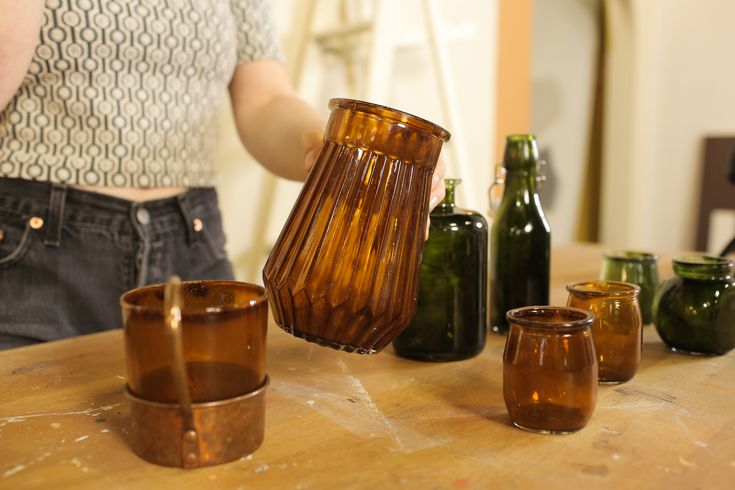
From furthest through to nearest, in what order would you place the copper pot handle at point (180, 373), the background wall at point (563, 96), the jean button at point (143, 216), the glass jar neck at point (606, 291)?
the background wall at point (563, 96), the jean button at point (143, 216), the glass jar neck at point (606, 291), the copper pot handle at point (180, 373)

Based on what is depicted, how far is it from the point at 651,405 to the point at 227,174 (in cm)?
128

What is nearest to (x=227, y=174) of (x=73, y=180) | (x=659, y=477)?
(x=73, y=180)

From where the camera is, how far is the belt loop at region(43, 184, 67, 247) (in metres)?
0.85

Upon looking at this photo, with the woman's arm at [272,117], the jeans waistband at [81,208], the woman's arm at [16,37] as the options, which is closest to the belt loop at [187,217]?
the jeans waistband at [81,208]

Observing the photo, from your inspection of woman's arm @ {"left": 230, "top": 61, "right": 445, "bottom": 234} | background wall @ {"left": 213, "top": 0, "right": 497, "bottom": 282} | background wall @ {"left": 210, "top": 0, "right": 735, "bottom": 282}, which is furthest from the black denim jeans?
background wall @ {"left": 210, "top": 0, "right": 735, "bottom": 282}

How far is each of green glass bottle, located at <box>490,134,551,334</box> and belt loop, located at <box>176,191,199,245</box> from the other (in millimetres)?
433

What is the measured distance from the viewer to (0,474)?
1.49 ft

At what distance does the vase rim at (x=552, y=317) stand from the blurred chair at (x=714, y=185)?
2820mm

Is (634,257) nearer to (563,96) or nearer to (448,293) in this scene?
(448,293)

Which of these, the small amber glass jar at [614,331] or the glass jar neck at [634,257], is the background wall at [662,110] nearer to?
the glass jar neck at [634,257]

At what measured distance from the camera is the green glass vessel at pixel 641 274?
0.86 metres

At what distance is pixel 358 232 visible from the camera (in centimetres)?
54

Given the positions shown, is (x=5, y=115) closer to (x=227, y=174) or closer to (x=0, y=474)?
(x=0, y=474)

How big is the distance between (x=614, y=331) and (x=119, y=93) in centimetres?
66
